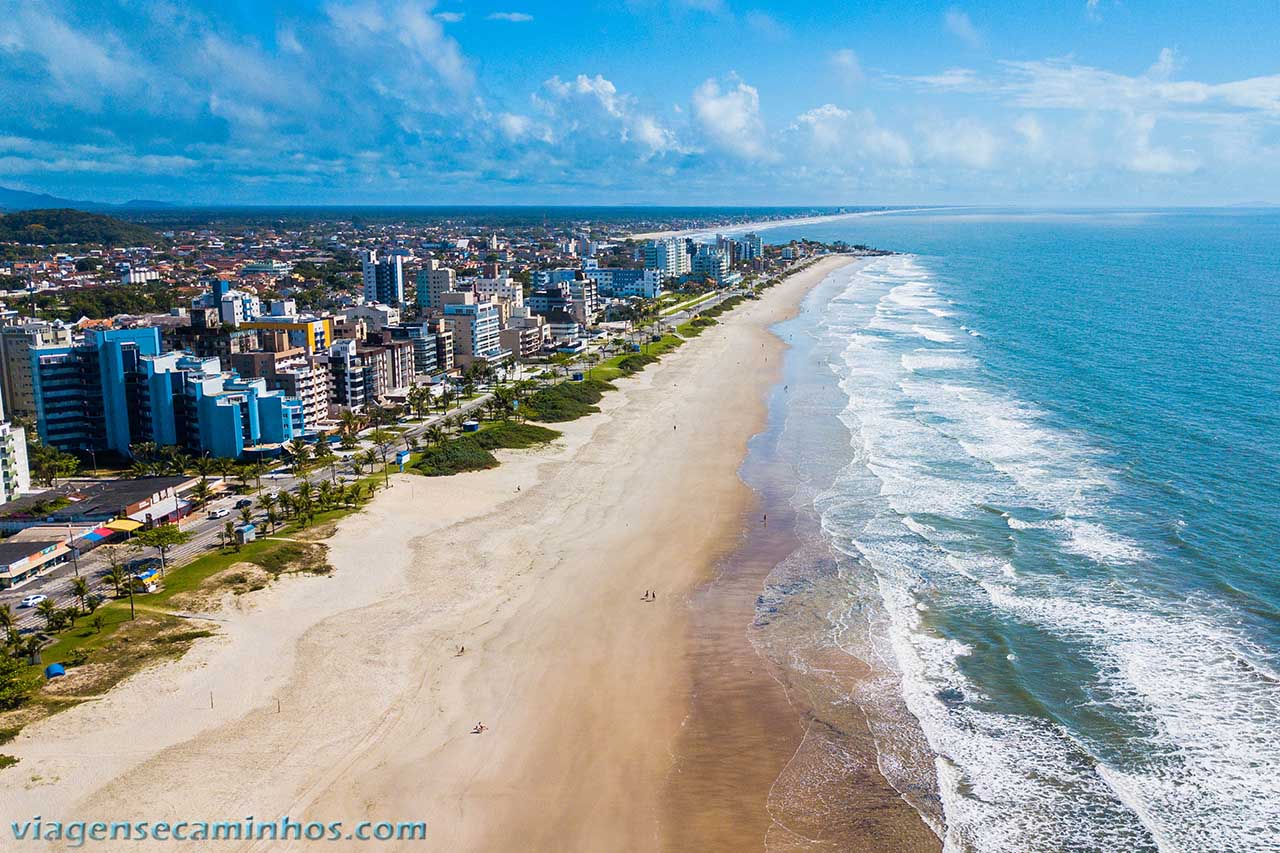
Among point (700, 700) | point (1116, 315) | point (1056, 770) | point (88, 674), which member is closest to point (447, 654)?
point (700, 700)

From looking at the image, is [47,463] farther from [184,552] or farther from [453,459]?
[453,459]

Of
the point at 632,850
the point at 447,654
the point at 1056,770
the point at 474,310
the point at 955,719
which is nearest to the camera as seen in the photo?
the point at 632,850

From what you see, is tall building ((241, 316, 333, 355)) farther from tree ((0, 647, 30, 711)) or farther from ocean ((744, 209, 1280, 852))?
tree ((0, 647, 30, 711))

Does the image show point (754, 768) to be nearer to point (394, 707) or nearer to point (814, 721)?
point (814, 721)

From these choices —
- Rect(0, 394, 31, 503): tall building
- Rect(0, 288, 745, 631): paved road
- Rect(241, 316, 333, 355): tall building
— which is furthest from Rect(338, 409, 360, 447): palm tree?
Rect(0, 394, 31, 503): tall building

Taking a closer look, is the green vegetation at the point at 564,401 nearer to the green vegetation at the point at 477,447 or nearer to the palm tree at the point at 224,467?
the green vegetation at the point at 477,447

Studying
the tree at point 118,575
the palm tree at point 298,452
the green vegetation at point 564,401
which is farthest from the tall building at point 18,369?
the green vegetation at point 564,401
